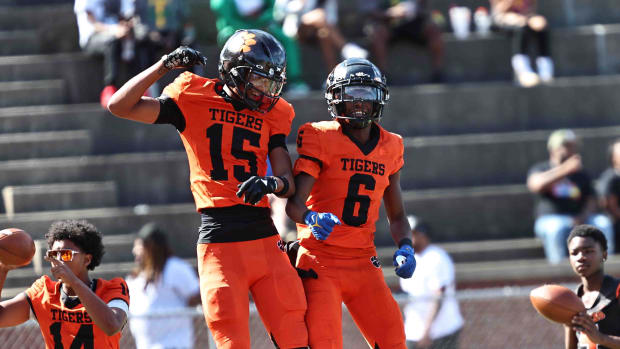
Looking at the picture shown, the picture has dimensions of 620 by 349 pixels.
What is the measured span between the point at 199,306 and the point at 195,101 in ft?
9.61

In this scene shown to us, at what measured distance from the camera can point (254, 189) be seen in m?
4.75

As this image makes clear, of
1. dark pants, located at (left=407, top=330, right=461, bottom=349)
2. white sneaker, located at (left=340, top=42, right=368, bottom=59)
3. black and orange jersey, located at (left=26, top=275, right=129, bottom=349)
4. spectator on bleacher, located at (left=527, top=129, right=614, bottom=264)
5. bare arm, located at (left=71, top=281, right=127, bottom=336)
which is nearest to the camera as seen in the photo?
bare arm, located at (left=71, top=281, right=127, bottom=336)

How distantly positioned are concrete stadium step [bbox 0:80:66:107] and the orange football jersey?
6.22 meters

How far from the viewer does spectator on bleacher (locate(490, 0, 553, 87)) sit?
11336mm

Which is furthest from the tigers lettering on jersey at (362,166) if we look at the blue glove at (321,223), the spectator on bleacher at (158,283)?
the spectator on bleacher at (158,283)

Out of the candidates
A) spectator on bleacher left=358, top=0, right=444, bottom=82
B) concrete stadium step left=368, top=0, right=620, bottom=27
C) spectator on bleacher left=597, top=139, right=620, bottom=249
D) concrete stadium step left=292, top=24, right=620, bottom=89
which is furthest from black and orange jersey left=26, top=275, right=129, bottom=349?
concrete stadium step left=368, top=0, right=620, bottom=27

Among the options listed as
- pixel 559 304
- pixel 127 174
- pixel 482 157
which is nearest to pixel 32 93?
pixel 127 174

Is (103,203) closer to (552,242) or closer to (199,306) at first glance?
(199,306)

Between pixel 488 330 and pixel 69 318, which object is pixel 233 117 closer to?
pixel 69 318

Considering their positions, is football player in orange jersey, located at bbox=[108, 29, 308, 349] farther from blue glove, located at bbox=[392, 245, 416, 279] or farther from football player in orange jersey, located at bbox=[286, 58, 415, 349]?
blue glove, located at bbox=[392, 245, 416, 279]

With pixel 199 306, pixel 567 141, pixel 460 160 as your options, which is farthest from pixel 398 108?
pixel 199 306

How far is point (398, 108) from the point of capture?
1095cm

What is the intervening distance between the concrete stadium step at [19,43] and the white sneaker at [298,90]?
2.97m

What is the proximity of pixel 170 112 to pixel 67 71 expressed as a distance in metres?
6.38
